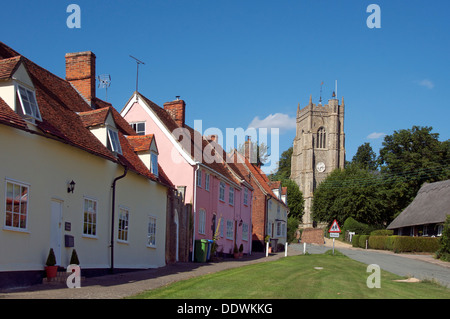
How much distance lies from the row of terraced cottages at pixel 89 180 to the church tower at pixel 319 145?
10256cm

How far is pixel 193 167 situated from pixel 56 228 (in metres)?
13.2

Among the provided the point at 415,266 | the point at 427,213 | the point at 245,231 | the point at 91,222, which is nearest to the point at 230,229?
the point at 245,231

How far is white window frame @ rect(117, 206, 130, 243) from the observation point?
63.7 feet

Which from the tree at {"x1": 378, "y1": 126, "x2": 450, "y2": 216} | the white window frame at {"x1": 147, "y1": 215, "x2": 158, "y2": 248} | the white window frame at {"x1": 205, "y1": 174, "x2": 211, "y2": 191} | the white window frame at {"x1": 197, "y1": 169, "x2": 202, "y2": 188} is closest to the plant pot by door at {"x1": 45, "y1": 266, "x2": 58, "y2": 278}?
the white window frame at {"x1": 147, "y1": 215, "x2": 158, "y2": 248}

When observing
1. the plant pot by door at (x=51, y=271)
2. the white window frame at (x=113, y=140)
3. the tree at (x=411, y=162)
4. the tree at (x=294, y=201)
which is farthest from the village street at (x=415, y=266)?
the tree at (x=294, y=201)

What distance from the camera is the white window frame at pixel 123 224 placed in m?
19.4

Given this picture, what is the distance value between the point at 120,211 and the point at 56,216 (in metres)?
4.26

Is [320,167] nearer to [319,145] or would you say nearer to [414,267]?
[319,145]

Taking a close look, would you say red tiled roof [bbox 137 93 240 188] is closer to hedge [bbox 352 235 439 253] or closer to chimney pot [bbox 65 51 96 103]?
chimney pot [bbox 65 51 96 103]

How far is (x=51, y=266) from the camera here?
14.3 metres

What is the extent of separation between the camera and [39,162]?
46.8 ft
